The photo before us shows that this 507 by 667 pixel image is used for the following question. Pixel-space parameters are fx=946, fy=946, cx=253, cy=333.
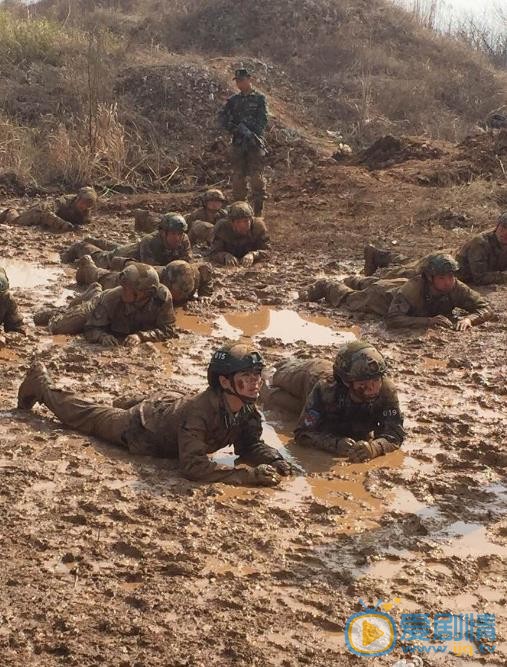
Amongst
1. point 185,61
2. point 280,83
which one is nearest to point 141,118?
point 185,61

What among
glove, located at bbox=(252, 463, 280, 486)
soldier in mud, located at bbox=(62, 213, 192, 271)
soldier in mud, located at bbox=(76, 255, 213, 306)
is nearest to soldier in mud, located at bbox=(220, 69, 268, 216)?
soldier in mud, located at bbox=(62, 213, 192, 271)

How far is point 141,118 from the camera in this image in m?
19.8

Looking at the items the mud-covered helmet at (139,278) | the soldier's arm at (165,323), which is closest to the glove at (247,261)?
the soldier's arm at (165,323)

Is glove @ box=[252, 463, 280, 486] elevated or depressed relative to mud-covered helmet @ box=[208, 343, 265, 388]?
depressed

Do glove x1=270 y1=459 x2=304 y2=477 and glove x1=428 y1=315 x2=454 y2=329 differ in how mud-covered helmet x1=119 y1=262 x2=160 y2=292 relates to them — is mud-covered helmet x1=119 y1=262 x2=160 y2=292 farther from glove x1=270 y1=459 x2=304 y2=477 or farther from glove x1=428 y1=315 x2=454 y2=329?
glove x1=270 y1=459 x2=304 y2=477

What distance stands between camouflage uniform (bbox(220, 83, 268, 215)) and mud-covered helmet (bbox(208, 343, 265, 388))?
29.2 feet

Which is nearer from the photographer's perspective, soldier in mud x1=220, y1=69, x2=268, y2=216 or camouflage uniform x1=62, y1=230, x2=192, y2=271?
camouflage uniform x1=62, y1=230, x2=192, y2=271

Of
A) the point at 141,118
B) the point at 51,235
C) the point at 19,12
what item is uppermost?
the point at 19,12

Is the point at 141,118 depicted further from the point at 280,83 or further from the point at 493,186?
the point at 493,186

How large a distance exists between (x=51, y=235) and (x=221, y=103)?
810 cm

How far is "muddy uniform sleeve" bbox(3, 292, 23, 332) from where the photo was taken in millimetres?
8430

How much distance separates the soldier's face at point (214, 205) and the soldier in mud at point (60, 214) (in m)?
1.86

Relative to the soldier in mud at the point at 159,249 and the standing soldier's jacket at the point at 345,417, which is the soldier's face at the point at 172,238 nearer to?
the soldier in mud at the point at 159,249

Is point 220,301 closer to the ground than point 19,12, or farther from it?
closer to the ground
